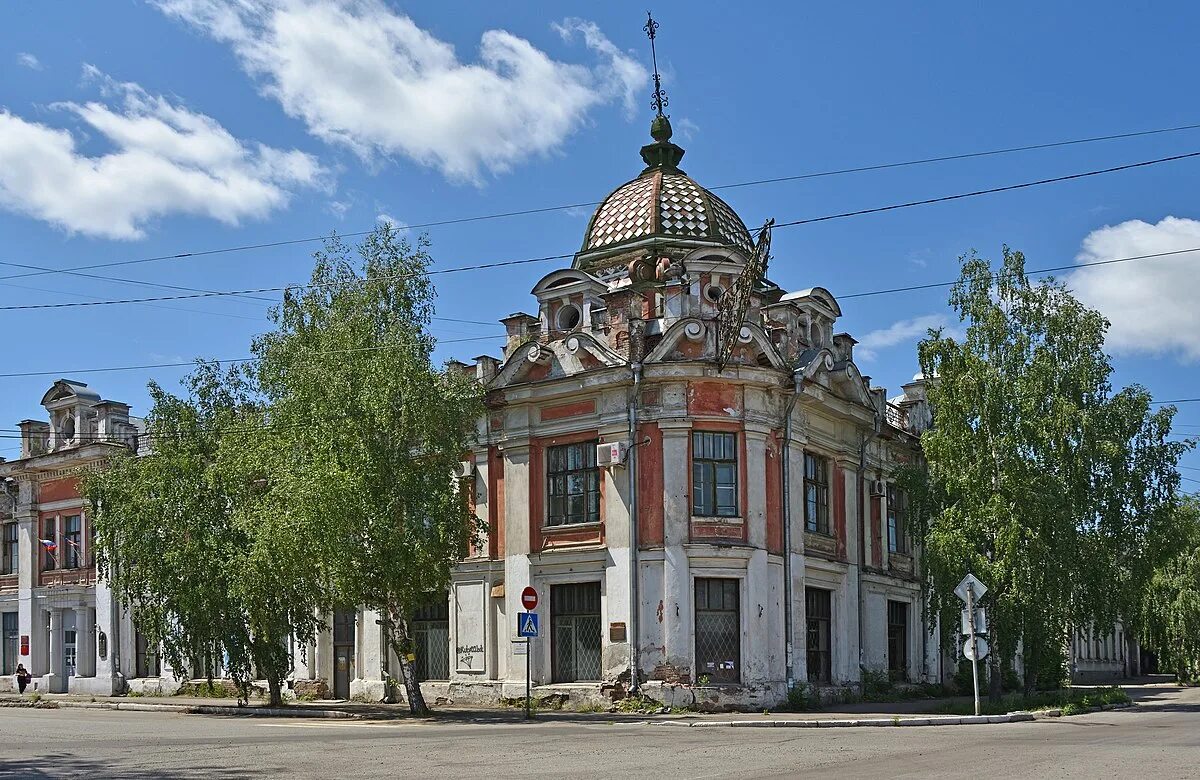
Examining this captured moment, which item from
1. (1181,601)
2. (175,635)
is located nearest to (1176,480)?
(1181,601)

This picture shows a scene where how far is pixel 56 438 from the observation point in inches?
1670

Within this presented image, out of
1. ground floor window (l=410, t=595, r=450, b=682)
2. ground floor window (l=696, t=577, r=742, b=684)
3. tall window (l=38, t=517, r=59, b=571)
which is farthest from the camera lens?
tall window (l=38, t=517, r=59, b=571)

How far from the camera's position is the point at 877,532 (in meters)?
34.7

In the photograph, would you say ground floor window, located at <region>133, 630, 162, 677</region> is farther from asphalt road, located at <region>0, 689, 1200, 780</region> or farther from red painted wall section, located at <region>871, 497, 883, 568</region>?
red painted wall section, located at <region>871, 497, 883, 568</region>

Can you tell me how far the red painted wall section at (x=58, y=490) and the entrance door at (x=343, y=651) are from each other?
501 inches

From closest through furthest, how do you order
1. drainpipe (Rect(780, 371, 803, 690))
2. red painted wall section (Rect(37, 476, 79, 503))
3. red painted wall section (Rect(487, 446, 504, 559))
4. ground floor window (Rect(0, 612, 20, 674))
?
drainpipe (Rect(780, 371, 803, 690)), red painted wall section (Rect(487, 446, 504, 559)), red painted wall section (Rect(37, 476, 79, 503)), ground floor window (Rect(0, 612, 20, 674))

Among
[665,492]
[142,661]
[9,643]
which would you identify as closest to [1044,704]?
[665,492]

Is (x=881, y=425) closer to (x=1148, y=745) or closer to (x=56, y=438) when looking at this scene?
(x=1148, y=745)

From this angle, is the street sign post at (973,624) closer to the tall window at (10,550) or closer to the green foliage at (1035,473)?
the green foliage at (1035,473)

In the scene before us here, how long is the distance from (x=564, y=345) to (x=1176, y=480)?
14.9 meters

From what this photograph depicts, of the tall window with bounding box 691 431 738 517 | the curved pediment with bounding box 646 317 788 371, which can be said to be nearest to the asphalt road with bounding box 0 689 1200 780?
the tall window with bounding box 691 431 738 517

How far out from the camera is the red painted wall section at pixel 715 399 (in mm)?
27812

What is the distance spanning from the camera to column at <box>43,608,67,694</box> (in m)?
41.6

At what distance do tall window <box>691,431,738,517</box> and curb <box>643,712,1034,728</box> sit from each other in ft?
16.9
